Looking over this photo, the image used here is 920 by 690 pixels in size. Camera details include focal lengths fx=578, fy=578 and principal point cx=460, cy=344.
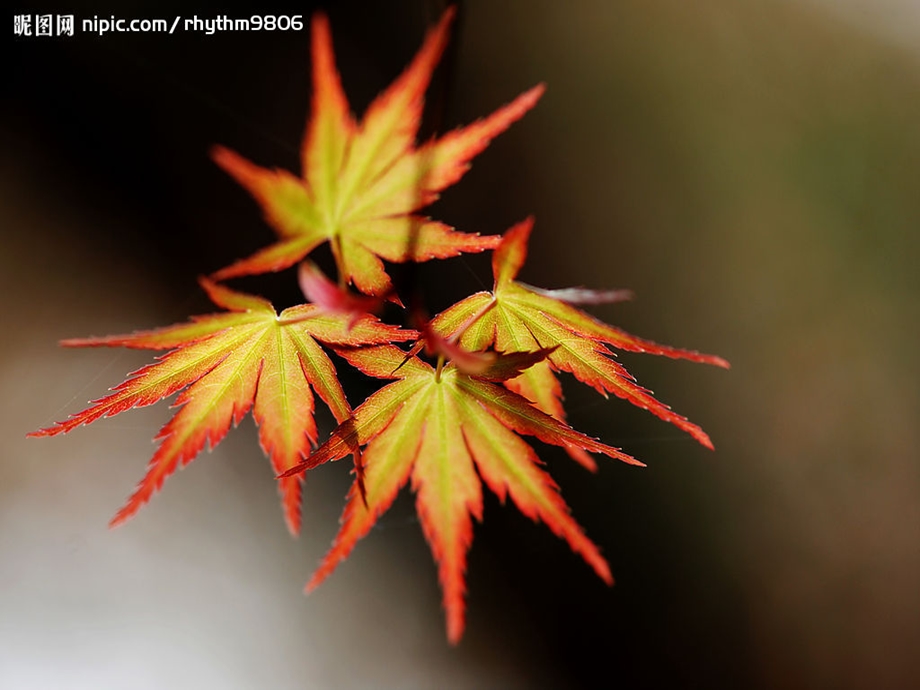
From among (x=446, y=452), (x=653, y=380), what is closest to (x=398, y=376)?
(x=446, y=452)

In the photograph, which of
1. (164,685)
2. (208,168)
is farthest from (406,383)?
(164,685)

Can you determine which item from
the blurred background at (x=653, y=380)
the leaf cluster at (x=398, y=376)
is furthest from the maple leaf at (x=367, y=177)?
the blurred background at (x=653, y=380)

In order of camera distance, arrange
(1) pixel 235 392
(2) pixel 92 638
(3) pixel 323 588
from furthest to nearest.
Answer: (3) pixel 323 588 < (2) pixel 92 638 < (1) pixel 235 392

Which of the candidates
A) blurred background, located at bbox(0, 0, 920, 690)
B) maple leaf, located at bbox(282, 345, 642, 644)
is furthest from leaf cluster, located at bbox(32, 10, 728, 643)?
blurred background, located at bbox(0, 0, 920, 690)

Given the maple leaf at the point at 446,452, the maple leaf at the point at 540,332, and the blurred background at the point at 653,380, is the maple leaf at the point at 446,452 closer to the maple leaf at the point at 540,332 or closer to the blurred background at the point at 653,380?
the maple leaf at the point at 540,332

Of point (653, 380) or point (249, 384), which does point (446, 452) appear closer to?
point (249, 384)

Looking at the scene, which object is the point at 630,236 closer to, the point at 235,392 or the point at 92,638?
the point at 235,392

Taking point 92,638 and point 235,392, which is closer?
point 235,392
